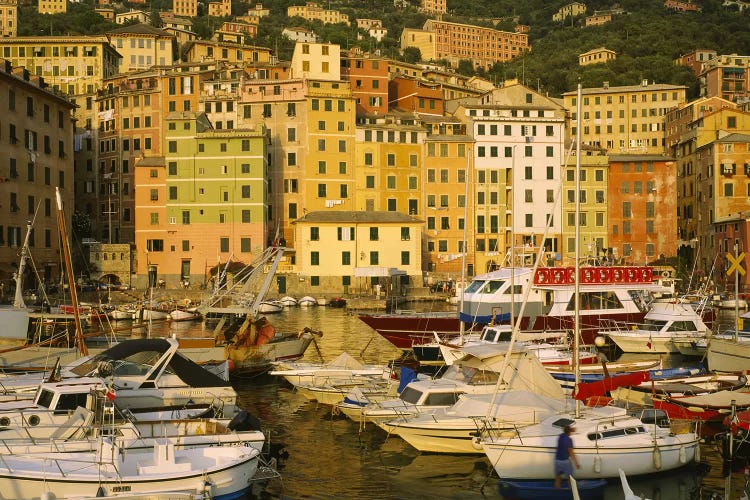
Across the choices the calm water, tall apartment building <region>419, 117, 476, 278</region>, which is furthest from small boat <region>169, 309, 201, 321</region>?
the calm water

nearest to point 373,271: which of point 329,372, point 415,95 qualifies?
point 415,95

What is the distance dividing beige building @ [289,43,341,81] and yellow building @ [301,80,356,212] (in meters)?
2.62

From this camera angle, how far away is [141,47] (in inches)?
4761

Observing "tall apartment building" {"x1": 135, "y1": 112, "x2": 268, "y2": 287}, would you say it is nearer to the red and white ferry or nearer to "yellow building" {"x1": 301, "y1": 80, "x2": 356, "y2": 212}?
"yellow building" {"x1": 301, "y1": 80, "x2": 356, "y2": 212}

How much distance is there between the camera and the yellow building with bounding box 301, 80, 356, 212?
8194cm

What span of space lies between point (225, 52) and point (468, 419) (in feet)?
339

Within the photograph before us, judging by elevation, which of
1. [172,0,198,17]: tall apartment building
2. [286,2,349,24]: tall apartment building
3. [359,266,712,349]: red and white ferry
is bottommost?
[359,266,712,349]: red and white ferry

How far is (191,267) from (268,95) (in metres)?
19.3

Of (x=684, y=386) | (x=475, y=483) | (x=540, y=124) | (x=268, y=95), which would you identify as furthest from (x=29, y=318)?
(x=540, y=124)

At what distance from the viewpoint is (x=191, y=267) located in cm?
7688

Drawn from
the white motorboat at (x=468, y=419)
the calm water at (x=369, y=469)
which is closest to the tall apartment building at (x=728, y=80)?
the calm water at (x=369, y=469)

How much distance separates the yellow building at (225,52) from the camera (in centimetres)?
11438

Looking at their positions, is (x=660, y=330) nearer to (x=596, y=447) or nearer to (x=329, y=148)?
(x=596, y=447)

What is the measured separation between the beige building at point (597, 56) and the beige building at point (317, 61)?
229ft
